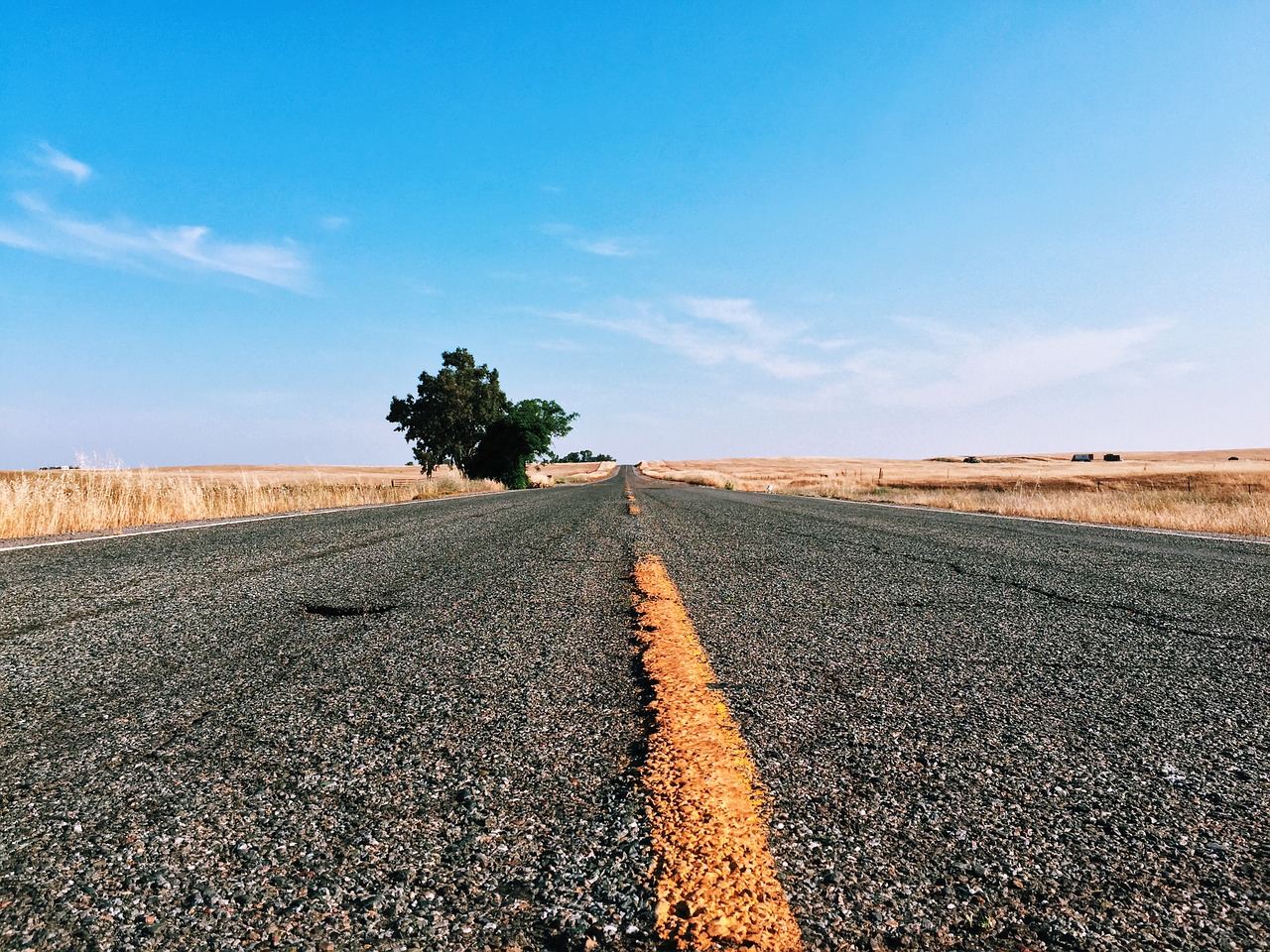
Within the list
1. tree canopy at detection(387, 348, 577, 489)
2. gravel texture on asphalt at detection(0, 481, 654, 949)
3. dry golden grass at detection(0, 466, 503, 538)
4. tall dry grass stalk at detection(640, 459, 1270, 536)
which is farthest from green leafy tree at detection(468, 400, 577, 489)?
gravel texture on asphalt at detection(0, 481, 654, 949)

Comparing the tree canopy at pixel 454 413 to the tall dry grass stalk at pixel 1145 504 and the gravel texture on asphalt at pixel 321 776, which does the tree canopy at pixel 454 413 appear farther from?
the gravel texture on asphalt at pixel 321 776

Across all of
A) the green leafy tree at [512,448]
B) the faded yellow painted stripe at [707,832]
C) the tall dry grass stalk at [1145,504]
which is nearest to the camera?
the faded yellow painted stripe at [707,832]

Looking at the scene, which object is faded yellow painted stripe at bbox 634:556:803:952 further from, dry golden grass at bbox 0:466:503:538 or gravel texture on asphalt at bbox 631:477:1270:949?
dry golden grass at bbox 0:466:503:538

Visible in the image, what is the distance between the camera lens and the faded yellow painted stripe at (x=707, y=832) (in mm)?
889

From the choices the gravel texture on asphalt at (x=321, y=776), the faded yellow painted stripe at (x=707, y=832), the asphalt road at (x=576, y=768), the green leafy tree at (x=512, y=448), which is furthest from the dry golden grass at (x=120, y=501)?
the green leafy tree at (x=512, y=448)

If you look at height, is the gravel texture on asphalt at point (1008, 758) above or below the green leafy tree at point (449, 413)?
below

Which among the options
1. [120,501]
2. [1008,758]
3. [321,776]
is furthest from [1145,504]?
[120,501]

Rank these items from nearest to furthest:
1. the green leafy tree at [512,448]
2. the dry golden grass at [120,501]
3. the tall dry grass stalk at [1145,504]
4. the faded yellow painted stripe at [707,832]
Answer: the faded yellow painted stripe at [707,832]
the dry golden grass at [120,501]
the tall dry grass stalk at [1145,504]
the green leafy tree at [512,448]

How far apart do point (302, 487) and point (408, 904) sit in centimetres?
1670

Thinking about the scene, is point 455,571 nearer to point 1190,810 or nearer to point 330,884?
point 330,884

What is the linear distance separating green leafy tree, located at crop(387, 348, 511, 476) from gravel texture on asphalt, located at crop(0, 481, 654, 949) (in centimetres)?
4290

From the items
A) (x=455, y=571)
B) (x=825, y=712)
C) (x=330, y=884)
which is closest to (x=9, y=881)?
(x=330, y=884)

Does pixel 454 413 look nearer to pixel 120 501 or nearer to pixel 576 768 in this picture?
pixel 120 501

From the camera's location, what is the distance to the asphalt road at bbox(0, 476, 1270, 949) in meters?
0.95
